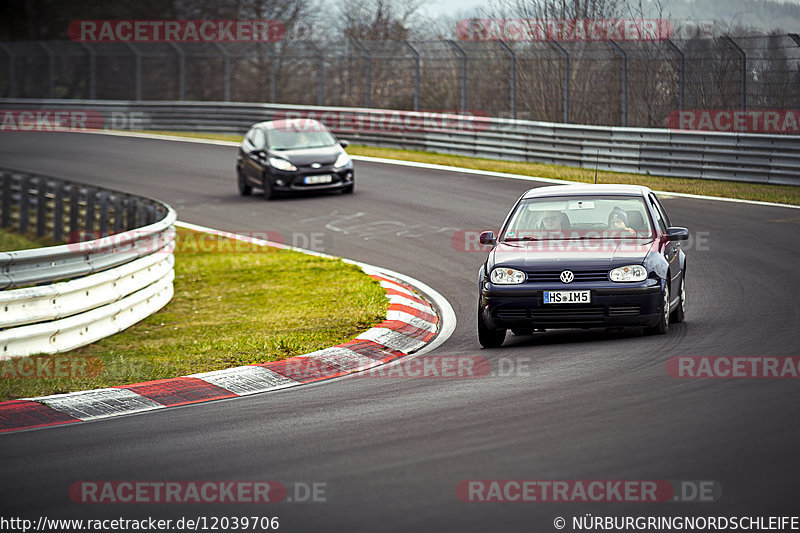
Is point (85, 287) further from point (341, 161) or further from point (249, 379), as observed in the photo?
point (341, 161)

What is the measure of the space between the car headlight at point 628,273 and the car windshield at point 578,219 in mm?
814

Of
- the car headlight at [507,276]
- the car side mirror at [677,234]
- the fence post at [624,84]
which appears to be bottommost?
the car headlight at [507,276]

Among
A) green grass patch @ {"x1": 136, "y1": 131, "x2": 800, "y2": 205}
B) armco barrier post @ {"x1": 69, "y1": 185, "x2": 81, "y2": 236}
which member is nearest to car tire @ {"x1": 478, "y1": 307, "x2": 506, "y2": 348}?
green grass patch @ {"x1": 136, "y1": 131, "x2": 800, "y2": 205}

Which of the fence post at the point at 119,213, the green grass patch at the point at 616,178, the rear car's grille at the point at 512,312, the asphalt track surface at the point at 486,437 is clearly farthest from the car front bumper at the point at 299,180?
the rear car's grille at the point at 512,312

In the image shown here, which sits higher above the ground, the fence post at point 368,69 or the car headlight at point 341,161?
the fence post at point 368,69

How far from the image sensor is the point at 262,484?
549 cm

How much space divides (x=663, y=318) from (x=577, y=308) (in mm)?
806

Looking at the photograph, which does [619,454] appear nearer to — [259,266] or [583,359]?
[583,359]

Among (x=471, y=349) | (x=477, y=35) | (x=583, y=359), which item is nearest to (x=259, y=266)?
(x=471, y=349)

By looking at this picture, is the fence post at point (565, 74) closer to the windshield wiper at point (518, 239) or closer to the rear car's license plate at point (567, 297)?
the windshield wiper at point (518, 239)

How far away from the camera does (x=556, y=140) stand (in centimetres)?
2388

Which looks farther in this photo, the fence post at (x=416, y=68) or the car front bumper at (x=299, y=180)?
the fence post at (x=416, y=68)

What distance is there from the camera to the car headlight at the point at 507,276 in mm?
9406

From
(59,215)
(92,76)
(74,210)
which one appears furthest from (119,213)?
(92,76)
